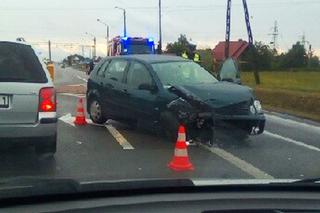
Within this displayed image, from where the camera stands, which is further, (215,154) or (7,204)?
(215,154)

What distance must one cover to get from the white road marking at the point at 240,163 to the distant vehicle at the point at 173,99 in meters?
0.41

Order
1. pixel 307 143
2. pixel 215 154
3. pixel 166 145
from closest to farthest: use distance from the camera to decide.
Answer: pixel 215 154, pixel 166 145, pixel 307 143

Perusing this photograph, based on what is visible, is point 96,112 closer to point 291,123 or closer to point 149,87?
point 149,87

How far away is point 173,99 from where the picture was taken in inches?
411

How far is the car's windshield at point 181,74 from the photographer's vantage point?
36.5 ft

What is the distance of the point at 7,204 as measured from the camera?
247 cm

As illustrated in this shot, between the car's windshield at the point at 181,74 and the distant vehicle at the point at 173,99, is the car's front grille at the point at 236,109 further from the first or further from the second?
the car's windshield at the point at 181,74

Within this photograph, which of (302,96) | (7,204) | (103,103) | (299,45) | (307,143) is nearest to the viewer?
(7,204)

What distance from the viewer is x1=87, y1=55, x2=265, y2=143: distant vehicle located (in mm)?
10219

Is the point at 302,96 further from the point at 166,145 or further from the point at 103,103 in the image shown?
the point at 166,145

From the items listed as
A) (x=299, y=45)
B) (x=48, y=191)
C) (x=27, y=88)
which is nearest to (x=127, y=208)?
(x=48, y=191)

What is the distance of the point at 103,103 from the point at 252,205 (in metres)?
10.1

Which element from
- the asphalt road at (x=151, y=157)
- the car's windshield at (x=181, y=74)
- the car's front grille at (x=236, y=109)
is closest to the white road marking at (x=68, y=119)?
the asphalt road at (x=151, y=157)

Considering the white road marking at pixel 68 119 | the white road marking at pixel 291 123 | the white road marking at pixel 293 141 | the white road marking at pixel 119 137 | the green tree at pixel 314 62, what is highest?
the white road marking at pixel 68 119
